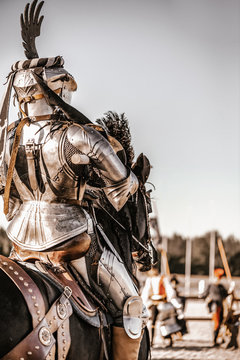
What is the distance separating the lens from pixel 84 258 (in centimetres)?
376

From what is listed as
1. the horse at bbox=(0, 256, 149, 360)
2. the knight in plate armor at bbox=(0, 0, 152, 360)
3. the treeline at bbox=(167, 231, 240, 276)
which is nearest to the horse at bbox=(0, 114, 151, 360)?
the horse at bbox=(0, 256, 149, 360)

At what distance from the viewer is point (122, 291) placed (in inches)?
151

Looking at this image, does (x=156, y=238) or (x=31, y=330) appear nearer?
(x=31, y=330)

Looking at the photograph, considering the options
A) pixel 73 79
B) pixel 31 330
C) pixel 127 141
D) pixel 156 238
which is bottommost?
pixel 156 238

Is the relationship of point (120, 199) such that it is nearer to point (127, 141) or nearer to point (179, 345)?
point (127, 141)

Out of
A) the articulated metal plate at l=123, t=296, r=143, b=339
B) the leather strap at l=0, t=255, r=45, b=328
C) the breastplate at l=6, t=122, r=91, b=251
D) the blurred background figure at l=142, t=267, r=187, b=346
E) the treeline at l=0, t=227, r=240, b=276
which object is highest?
the breastplate at l=6, t=122, r=91, b=251

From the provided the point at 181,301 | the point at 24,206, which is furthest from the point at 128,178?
the point at 181,301

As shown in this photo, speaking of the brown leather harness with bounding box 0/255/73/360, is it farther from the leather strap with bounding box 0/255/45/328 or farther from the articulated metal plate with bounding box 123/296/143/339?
the articulated metal plate with bounding box 123/296/143/339

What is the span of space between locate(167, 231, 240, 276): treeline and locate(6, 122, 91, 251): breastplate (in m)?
58.9

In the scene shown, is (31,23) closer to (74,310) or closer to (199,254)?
(74,310)

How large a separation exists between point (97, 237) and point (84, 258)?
0.23 m

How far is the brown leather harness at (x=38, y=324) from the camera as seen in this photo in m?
2.95

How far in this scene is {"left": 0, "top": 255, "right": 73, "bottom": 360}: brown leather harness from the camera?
2.95 metres

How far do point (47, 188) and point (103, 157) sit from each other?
1.45 feet
